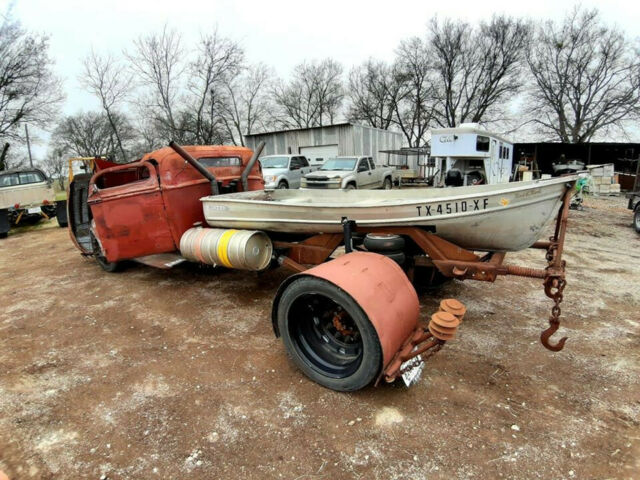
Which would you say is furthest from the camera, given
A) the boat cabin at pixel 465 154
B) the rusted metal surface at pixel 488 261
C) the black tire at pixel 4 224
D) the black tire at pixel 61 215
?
the boat cabin at pixel 465 154

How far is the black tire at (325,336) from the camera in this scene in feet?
8.68

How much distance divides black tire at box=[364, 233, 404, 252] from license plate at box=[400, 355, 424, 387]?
114 cm

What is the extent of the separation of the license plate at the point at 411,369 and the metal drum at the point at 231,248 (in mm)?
2088

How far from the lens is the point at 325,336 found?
316 centimetres

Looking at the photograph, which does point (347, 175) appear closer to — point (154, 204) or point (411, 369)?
point (154, 204)

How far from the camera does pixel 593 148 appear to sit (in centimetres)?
2667

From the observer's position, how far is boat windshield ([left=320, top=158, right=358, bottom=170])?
49.1ft

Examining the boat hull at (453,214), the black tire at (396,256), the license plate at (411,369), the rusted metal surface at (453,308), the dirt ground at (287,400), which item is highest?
the boat hull at (453,214)

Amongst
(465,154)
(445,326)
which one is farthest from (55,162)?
(445,326)

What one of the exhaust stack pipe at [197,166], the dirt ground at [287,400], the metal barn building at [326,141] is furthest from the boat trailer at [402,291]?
the metal barn building at [326,141]

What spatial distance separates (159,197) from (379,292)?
3410mm

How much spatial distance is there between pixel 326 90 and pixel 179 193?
39661mm

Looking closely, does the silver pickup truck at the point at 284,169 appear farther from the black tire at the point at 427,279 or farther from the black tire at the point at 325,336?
the black tire at the point at 325,336

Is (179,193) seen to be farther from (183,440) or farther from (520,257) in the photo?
(520,257)
